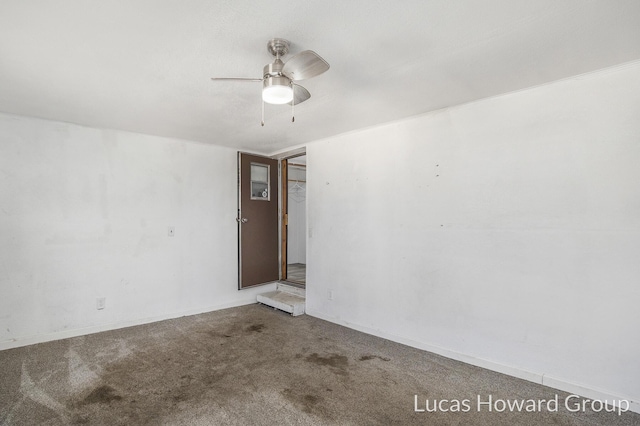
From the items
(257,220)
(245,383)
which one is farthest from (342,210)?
(245,383)

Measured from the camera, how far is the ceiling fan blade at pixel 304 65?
5.68 feet

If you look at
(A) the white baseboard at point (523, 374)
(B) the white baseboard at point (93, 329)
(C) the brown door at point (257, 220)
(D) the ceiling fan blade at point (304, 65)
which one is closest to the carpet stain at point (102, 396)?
(B) the white baseboard at point (93, 329)

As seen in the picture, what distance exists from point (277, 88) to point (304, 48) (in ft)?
1.07

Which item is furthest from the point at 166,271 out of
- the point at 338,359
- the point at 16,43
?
the point at 16,43

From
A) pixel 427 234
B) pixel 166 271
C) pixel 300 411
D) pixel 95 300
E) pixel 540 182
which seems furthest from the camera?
pixel 166 271

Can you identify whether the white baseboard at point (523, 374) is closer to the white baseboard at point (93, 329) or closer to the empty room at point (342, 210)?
the empty room at point (342, 210)

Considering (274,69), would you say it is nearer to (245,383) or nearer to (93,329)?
(245,383)

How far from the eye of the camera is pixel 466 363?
9.38 feet

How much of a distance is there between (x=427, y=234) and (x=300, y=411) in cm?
199

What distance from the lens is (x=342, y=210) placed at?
4.00m

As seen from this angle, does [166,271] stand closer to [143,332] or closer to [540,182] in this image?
[143,332]

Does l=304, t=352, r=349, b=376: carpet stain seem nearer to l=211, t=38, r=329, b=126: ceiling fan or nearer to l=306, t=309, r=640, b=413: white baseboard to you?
l=306, t=309, r=640, b=413: white baseboard

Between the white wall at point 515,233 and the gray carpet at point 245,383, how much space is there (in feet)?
0.90

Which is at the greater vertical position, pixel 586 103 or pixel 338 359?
pixel 586 103
